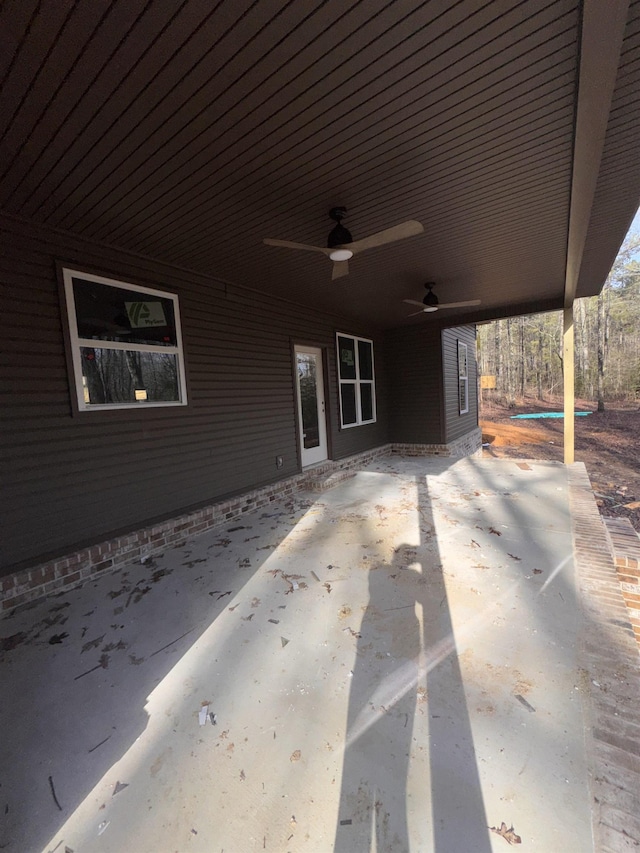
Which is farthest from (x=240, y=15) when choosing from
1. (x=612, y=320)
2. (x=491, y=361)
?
(x=491, y=361)

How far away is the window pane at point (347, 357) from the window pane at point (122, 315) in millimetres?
3425

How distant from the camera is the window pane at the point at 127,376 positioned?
3.15 metres

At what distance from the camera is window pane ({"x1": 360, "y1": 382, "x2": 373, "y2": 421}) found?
7281mm

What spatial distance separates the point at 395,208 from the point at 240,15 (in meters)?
1.81

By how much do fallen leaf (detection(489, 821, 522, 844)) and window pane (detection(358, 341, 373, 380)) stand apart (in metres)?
6.55

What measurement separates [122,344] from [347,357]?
4240mm

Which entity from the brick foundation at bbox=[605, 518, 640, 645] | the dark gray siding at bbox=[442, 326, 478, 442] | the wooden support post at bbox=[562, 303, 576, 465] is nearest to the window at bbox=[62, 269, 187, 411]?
the brick foundation at bbox=[605, 518, 640, 645]

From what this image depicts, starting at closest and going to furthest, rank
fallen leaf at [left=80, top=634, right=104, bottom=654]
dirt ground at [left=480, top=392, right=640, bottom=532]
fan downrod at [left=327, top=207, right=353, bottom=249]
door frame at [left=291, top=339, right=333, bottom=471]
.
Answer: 1. fallen leaf at [left=80, top=634, right=104, bottom=654]
2. fan downrod at [left=327, top=207, right=353, bottom=249]
3. door frame at [left=291, top=339, right=333, bottom=471]
4. dirt ground at [left=480, top=392, right=640, bottom=532]

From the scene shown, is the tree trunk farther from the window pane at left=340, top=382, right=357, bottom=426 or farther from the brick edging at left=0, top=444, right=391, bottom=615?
the brick edging at left=0, top=444, right=391, bottom=615

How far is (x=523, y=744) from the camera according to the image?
1.37 metres

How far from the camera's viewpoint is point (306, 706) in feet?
5.24

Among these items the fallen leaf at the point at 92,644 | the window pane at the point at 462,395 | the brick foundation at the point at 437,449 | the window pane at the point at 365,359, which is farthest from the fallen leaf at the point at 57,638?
the window pane at the point at 462,395

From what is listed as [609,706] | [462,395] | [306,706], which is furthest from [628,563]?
[462,395]

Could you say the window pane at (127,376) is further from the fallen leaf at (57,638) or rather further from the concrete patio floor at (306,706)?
the fallen leaf at (57,638)
